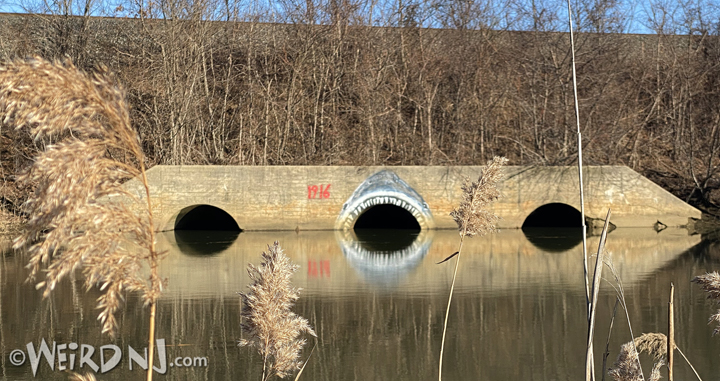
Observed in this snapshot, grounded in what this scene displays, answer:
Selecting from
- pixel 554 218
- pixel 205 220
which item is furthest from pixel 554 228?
→ pixel 205 220

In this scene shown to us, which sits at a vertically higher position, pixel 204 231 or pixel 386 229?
pixel 204 231

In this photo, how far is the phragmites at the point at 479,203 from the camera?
383cm

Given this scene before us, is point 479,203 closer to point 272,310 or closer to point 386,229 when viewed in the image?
point 272,310

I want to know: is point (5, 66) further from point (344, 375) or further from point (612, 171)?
point (612, 171)

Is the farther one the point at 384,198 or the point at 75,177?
the point at 384,198

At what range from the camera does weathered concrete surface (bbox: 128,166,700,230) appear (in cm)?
2178

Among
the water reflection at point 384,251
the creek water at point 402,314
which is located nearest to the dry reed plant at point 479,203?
the creek water at point 402,314

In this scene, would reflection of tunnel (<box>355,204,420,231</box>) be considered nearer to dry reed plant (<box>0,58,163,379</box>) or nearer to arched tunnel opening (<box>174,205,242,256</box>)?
arched tunnel opening (<box>174,205,242,256</box>)

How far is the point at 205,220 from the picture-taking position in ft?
81.6

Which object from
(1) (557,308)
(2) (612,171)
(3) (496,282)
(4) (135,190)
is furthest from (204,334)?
(2) (612,171)

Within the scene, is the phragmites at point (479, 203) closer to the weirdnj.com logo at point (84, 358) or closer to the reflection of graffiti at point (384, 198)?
the weirdnj.com logo at point (84, 358)

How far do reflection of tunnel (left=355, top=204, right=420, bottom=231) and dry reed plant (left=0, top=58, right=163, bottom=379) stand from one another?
22231 millimetres

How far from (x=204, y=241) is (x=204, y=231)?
3.41 meters

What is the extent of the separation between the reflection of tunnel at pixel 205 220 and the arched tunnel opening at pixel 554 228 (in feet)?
28.8
